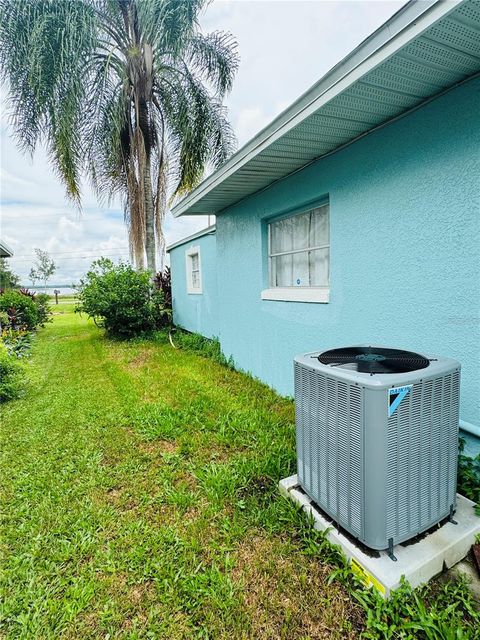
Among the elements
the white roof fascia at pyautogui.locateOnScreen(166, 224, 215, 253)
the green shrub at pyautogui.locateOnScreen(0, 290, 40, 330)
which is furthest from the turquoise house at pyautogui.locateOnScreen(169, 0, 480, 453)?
the green shrub at pyautogui.locateOnScreen(0, 290, 40, 330)

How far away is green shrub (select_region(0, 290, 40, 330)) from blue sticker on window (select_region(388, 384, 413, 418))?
1092 cm

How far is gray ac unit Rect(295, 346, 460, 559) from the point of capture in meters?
1.56

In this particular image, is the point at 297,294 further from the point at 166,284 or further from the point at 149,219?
the point at 166,284

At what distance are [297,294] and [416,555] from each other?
2717 millimetres

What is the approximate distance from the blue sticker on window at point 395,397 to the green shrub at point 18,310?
35.8ft

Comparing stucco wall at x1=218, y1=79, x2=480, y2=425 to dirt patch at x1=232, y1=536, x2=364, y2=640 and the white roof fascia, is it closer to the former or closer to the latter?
dirt patch at x1=232, y1=536, x2=364, y2=640

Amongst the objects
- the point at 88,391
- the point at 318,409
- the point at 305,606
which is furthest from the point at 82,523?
the point at 88,391

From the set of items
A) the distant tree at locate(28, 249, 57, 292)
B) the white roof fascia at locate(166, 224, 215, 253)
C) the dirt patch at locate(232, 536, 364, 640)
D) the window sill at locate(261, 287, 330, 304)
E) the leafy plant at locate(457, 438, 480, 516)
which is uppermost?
the distant tree at locate(28, 249, 57, 292)

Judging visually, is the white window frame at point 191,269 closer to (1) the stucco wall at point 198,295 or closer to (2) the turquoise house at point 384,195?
(1) the stucco wall at point 198,295

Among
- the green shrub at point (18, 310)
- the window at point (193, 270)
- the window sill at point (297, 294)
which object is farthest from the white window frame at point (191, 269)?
the green shrub at point (18, 310)

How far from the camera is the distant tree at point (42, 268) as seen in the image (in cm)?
4528

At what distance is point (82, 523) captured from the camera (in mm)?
2154

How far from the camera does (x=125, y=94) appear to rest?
335 inches

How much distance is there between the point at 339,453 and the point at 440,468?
56cm
